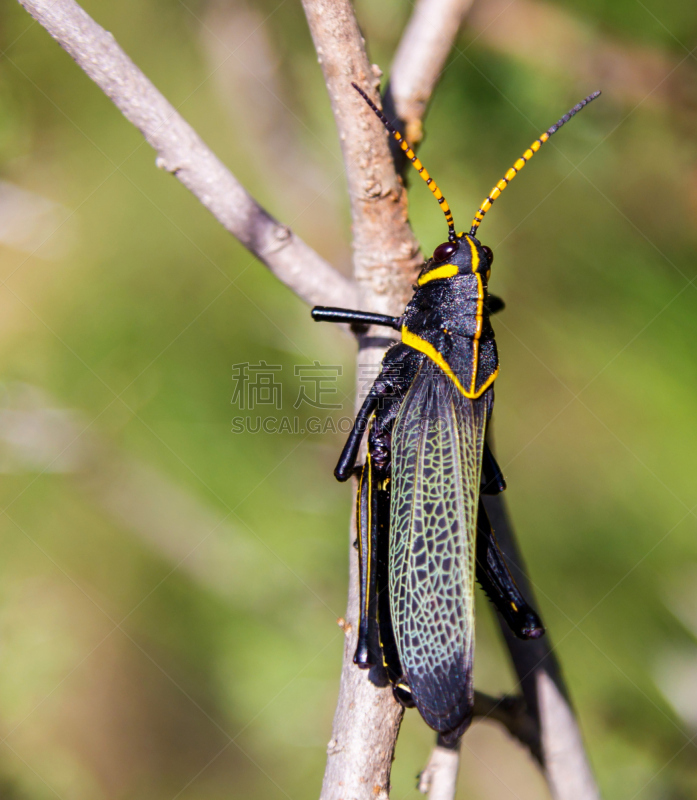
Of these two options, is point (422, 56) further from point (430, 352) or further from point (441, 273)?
point (430, 352)

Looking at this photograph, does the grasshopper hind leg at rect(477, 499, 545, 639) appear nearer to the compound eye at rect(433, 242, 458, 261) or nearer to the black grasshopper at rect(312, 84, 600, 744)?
the black grasshopper at rect(312, 84, 600, 744)

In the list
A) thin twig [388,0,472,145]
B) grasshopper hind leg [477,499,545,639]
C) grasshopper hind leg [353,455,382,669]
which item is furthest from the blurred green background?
grasshopper hind leg [353,455,382,669]

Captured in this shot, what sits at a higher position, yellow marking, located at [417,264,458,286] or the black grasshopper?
yellow marking, located at [417,264,458,286]

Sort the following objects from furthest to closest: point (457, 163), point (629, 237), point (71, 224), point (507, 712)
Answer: point (71, 224) → point (457, 163) → point (629, 237) → point (507, 712)

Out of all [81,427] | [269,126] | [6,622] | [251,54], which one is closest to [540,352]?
[269,126]

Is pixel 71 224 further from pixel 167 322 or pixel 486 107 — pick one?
pixel 486 107

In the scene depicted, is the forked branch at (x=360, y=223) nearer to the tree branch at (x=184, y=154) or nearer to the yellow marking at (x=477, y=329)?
the tree branch at (x=184, y=154)

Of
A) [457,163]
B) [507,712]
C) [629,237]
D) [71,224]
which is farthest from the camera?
[71,224]
